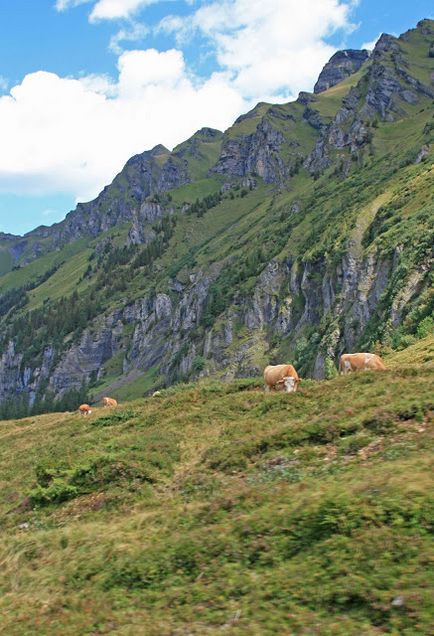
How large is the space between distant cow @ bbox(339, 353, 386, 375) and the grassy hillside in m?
4.61

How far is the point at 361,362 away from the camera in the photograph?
32156mm

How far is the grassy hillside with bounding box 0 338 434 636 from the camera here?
9930mm

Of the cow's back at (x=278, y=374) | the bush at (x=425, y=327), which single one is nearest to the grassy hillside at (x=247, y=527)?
the cow's back at (x=278, y=374)

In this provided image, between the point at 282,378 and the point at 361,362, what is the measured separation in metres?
4.76

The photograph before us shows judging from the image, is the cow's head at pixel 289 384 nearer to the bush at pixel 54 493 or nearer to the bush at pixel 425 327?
the bush at pixel 54 493

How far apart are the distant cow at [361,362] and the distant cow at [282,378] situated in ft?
10.5

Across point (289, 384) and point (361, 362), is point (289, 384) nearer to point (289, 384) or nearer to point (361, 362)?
point (289, 384)

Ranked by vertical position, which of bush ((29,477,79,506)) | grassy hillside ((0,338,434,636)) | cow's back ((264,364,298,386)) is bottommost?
bush ((29,477,79,506))

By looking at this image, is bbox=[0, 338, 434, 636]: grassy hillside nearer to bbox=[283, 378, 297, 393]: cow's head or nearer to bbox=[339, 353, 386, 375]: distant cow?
bbox=[283, 378, 297, 393]: cow's head

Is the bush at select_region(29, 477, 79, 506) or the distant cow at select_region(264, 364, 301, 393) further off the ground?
the distant cow at select_region(264, 364, 301, 393)

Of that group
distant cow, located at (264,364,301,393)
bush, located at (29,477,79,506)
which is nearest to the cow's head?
distant cow, located at (264,364,301,393)

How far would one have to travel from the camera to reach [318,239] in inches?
6550

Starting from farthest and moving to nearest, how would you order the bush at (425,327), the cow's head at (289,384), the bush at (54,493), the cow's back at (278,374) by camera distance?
the bush at (425,327), the cow's back at (278,374), the cow's head at (289,384), the bush at (54,493)

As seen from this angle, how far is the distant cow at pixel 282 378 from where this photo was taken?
31828 millimetres
